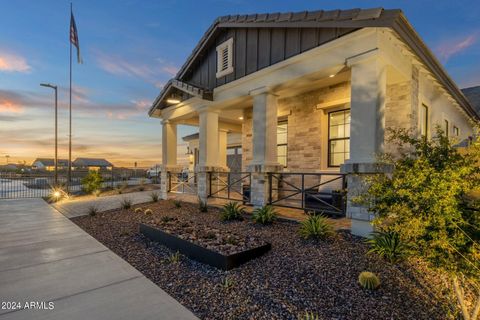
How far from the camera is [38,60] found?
1152 centimetres

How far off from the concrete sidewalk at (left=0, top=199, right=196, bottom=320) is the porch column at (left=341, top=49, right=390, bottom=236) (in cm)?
375

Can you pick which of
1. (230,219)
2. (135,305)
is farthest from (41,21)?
(135,305)

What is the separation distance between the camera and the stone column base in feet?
14.8

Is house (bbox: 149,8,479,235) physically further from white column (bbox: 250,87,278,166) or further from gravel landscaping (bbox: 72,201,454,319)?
gravel landscaping (bbox: 72,201,454,319)

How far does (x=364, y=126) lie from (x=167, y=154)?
8.52 meters

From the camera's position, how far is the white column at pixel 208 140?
28.2 feet

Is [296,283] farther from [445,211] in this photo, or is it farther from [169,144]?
[169,144]

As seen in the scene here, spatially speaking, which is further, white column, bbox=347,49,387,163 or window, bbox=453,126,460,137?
window, bbox=453,126,460,137

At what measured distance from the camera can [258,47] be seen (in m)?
7.05

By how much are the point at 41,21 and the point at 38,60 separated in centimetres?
247

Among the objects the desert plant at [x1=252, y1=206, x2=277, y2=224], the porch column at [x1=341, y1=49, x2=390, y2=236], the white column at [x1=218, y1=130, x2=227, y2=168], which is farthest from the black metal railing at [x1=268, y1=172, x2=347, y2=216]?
the white column at [x1=218, y1=130, x2=227, y2=168]

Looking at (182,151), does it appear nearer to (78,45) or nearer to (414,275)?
(78,45)

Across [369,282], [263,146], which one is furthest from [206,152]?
[369,282]

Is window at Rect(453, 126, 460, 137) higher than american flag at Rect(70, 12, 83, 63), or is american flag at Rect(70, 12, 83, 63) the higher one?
american flag at Rect(70, 12, 83, 63)
